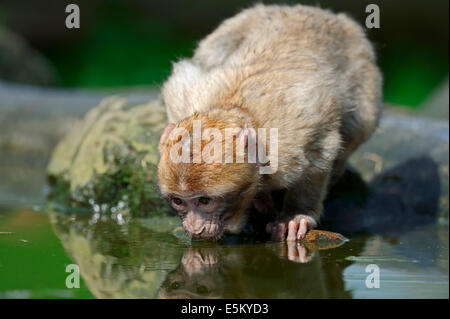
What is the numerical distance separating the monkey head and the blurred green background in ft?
38.1

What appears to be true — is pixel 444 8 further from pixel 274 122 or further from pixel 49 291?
pixel 49 291

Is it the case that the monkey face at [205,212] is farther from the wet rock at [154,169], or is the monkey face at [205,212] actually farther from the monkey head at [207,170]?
the wet rock at [154,169]

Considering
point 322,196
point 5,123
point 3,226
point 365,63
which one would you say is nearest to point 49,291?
point 3,226

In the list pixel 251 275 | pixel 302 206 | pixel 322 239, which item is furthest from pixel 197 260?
pixel 302 206

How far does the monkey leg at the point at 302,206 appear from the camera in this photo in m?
5.65

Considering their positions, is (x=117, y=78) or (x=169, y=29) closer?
(x=117, y=78)

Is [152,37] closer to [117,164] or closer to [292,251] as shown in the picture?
[117,164]

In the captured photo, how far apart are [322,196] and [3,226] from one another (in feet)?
9.21

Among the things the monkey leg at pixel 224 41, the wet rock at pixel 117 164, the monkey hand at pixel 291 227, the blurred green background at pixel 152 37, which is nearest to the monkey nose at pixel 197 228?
the monkey hand at pixel 291 227

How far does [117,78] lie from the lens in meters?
18.0

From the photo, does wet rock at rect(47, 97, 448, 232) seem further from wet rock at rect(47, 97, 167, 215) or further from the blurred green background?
the blurred green background

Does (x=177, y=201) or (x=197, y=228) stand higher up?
(x=177, y=201)

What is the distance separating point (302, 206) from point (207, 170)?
4.66 ft

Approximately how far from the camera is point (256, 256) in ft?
16.1
